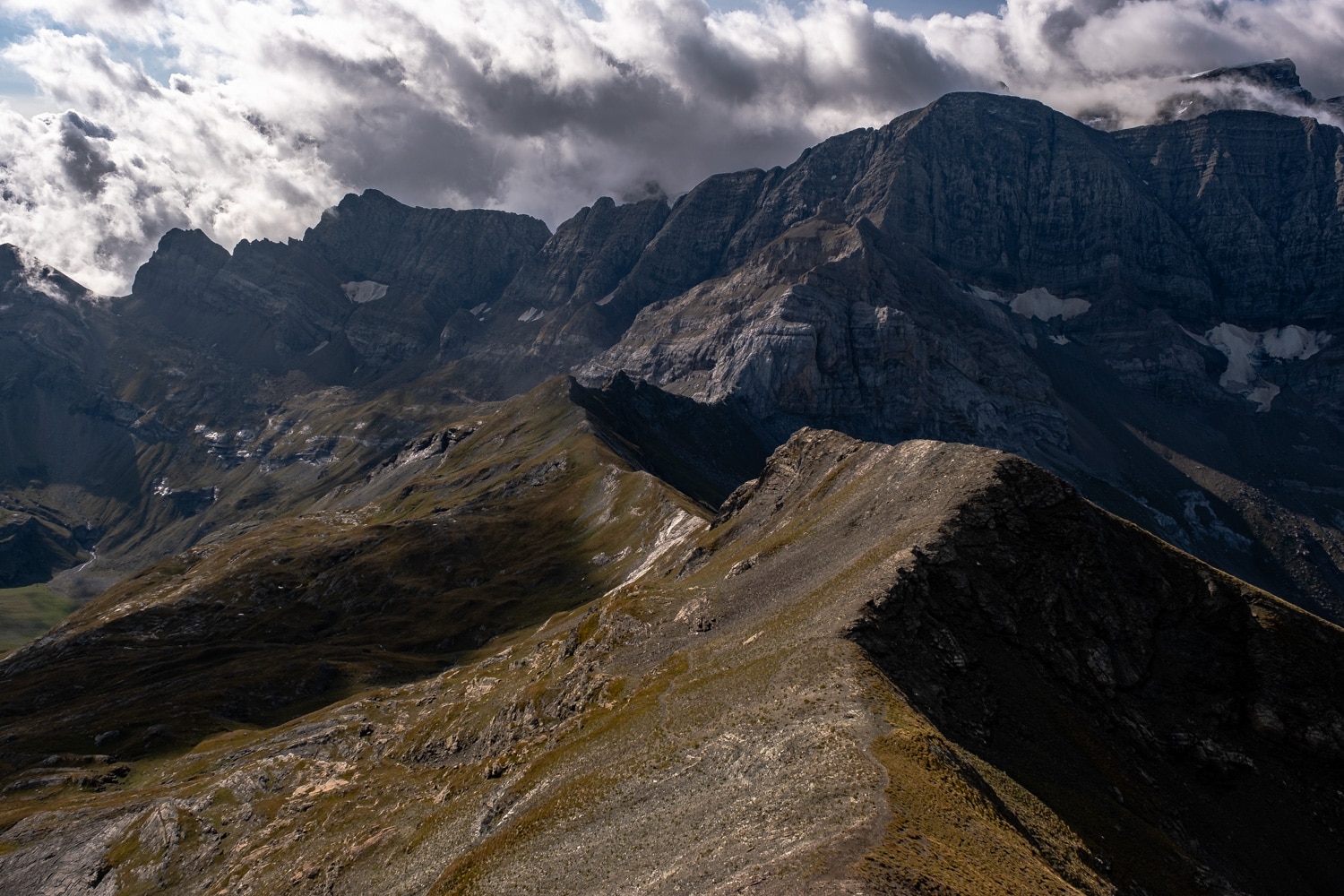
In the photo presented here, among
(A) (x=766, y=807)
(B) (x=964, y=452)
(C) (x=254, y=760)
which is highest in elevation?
(B) (x=964, y=452)

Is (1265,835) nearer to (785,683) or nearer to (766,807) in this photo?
(785,683)

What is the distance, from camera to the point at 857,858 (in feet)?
141

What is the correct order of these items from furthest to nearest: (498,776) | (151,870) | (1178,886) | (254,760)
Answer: (254,760), (151,870), (498,776), (1178,886)

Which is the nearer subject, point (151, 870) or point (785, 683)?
point (785, 683)

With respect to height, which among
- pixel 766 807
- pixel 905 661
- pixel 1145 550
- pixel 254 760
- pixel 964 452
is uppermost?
pixel 964 452

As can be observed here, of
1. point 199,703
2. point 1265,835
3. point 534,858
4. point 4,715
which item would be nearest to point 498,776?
point 534,858

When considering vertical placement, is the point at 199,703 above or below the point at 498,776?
below

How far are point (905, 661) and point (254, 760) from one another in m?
115

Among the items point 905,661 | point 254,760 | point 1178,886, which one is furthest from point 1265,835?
point 254,760

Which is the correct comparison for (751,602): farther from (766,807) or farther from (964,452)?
(766,807)

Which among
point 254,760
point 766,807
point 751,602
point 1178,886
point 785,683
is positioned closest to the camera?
point 766,807

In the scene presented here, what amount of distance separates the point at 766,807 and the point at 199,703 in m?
182

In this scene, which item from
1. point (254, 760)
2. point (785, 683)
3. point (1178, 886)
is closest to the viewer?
point (1178, 886)

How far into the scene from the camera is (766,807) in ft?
174
